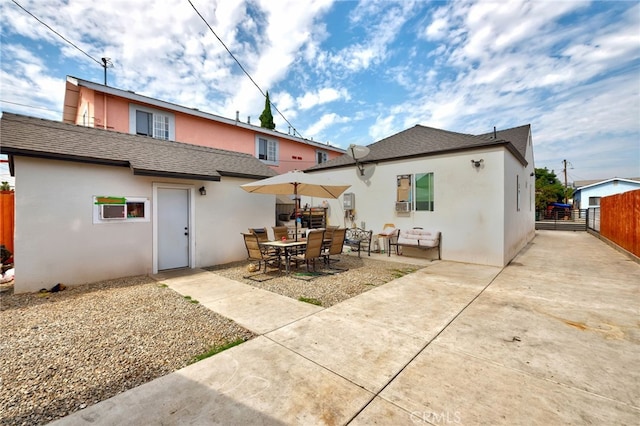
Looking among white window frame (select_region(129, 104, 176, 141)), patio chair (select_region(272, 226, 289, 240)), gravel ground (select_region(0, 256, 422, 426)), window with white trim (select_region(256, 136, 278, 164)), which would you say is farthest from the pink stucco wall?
gravel ground (select_region(0, 256, 422, 426))

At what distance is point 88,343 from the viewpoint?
352 cm

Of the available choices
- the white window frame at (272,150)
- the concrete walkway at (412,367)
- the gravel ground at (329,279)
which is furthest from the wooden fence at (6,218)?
the white window frame at (272,150)

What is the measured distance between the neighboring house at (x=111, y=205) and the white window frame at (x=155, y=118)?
5.09 m

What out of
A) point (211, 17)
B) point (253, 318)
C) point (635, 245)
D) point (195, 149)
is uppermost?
point (211, 17)

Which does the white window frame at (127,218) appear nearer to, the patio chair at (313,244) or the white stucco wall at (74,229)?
the white stucco wall at (74,229)

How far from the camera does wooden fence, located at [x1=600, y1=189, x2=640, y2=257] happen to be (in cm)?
916

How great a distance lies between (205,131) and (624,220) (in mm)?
20291

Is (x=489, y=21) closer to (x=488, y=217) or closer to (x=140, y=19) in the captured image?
(x=488, y=217)

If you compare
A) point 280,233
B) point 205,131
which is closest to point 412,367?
point 280,233

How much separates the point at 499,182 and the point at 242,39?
386 inches

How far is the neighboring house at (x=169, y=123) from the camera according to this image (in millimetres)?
11648

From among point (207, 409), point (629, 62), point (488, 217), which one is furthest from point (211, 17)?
point (629, 62)

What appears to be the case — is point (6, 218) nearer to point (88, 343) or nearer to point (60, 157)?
point (60, 157)

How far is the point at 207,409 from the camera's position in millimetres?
2254
